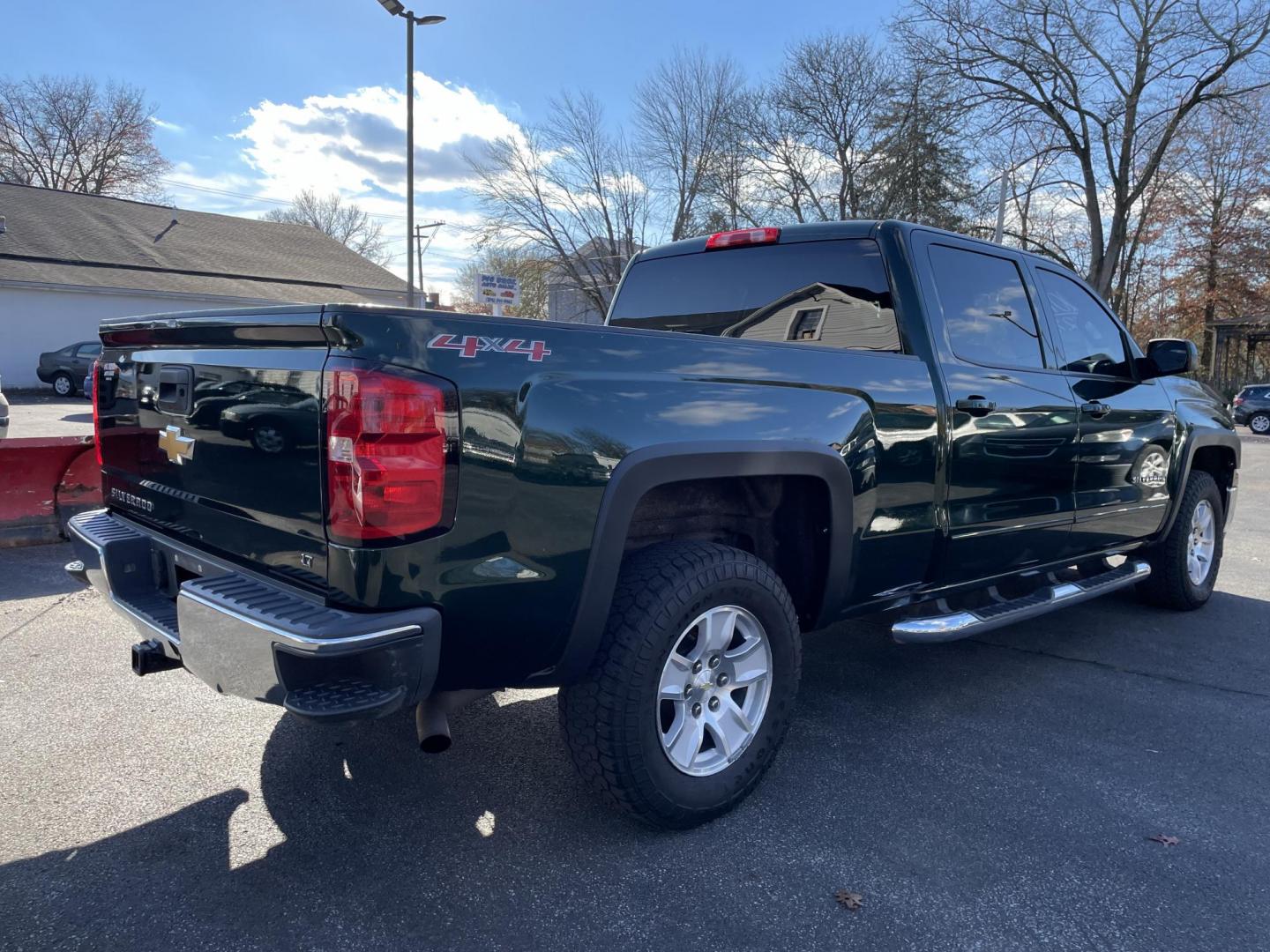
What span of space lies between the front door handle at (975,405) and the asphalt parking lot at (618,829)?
4.27 ft

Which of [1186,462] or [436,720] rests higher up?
[1186,462]

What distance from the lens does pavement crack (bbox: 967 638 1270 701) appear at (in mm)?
4117

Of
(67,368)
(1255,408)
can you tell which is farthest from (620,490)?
(1255,408)

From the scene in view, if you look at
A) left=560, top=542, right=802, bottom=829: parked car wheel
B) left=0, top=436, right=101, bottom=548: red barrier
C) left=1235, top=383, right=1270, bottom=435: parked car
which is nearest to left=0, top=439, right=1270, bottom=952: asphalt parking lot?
left=560, top=542, right=802, bottom=829: parked car wheel

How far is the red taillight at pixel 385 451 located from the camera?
206 cm

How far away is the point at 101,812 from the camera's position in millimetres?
2746

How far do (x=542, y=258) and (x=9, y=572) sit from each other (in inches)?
1013

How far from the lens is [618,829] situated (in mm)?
2764

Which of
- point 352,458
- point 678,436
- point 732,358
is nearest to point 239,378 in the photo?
point 352,458

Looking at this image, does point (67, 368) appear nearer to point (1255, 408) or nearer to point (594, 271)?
point (594, 271)

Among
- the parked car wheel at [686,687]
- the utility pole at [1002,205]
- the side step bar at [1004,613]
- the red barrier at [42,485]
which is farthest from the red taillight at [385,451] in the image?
the utility pole at [1002,205]

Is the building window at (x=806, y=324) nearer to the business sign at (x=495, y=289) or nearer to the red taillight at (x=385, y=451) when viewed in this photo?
the red taillight at (x=385, y=451)

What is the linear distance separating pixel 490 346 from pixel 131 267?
101ft

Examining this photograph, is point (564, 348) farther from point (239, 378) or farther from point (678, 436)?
point (239, 378)
